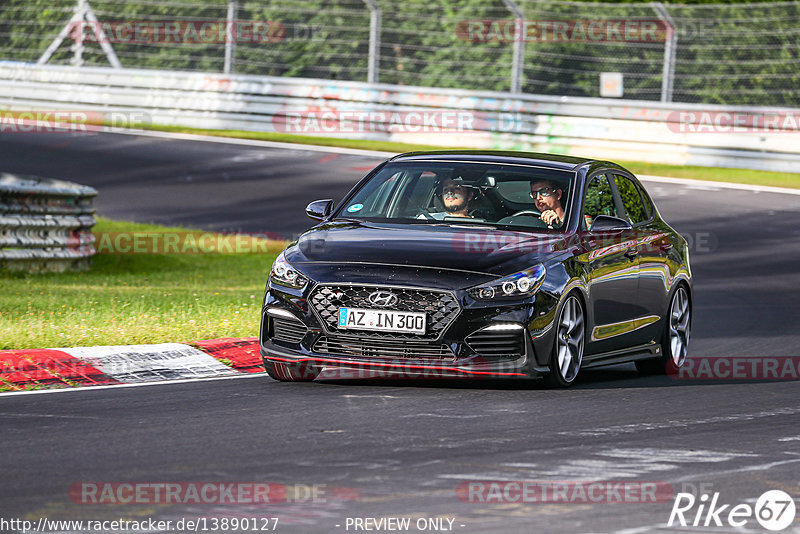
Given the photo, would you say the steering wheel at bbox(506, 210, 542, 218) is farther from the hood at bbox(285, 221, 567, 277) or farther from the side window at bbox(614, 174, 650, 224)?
the side window at bbox(614, 174, 650, 224)

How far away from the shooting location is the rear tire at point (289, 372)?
9.83 m

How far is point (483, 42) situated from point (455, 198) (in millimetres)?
20609

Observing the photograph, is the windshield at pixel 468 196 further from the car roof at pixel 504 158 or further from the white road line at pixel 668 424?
the white road line at pixel 668 424

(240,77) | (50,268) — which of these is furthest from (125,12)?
(50,268)

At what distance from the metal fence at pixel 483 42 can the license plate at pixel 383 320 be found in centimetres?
1804

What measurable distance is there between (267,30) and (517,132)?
6.66 metres

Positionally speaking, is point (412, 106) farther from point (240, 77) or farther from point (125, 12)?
point (125, 12)

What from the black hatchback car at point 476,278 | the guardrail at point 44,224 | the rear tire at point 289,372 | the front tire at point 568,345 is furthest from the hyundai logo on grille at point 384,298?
the guardrail at point 44,224

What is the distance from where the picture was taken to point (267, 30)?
105 feet

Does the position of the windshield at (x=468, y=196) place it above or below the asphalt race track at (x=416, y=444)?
above

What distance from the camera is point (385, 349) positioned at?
30.5 feet

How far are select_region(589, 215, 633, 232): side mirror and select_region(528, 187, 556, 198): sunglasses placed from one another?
34 centimetres

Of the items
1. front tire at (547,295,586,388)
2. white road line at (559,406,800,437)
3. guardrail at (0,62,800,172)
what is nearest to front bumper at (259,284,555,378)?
front tire at (547,295,586,388)

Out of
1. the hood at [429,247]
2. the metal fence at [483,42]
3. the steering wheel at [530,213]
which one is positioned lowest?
the hood at [429,247]
